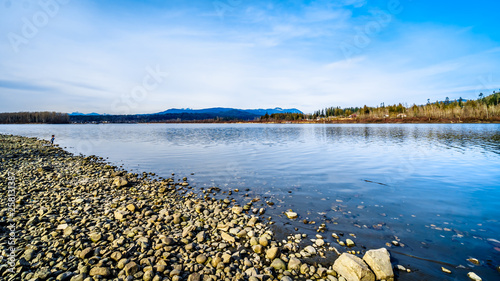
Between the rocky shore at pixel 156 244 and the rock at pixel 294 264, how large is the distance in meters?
0.03

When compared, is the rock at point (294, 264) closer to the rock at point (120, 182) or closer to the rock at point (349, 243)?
the rock at point (349, 243)

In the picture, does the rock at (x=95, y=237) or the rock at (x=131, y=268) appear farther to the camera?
the rock at (x=95, y=237)

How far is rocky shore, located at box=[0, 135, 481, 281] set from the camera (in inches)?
239

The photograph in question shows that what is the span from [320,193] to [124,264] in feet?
35.7

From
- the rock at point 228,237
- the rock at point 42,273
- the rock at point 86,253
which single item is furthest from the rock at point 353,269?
the rock at point 42,273

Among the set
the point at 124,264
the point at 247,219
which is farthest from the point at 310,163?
the point at 124,264

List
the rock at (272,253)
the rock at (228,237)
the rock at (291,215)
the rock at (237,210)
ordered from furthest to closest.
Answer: the rock at (237,210) → the rock at (291,215) → the rock at (228,237) → the rock at (272,253)

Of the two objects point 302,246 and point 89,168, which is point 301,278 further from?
point 89,168

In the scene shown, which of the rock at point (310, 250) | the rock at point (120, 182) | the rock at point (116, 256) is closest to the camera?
the rock at point (116, 256)

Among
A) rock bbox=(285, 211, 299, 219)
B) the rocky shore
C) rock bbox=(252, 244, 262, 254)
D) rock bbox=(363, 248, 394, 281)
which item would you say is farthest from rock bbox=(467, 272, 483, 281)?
rock bbox=(252, 244, 262, 254)

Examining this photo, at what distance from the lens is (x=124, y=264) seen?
6.37 m

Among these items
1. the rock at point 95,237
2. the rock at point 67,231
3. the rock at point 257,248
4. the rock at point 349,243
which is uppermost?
the rock at point 67,231

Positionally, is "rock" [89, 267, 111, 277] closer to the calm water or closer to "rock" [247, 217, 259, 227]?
"rock" [247, 217, 259, 227]

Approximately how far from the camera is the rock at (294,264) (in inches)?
254
